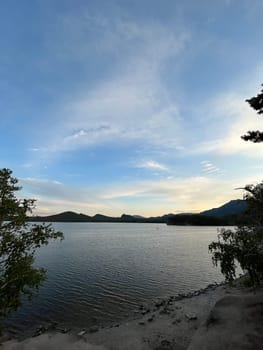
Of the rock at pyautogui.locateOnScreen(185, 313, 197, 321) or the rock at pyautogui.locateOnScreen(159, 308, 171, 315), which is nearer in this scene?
the rock at pyautogui.locateOnScreen(185, 313, 197, 321)

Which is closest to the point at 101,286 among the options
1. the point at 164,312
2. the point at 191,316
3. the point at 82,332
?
the point at 164,312

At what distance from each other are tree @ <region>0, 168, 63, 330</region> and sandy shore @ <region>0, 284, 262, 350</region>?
22.1 feet

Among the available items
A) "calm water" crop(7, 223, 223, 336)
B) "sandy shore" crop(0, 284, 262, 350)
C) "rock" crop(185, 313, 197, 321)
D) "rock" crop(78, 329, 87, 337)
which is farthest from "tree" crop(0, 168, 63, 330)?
"rock" crop(185, 313, 197, 321)

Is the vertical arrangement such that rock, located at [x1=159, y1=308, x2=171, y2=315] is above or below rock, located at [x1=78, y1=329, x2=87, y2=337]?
above

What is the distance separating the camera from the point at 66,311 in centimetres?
2945

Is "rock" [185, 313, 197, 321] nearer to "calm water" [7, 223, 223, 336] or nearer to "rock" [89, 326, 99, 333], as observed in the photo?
"calm water" [7, 223, 223, 336]

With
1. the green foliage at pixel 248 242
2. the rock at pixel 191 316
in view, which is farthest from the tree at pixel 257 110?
the rock at pixel 191 316

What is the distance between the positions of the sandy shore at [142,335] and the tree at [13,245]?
6.74 meters

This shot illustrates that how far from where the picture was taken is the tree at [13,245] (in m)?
14.6

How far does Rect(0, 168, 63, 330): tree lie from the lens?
14584 millimetres

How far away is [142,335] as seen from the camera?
21.0 metres

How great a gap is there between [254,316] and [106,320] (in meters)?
16.2

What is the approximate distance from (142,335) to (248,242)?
10.6 m

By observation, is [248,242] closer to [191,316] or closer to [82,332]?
[191,316]
